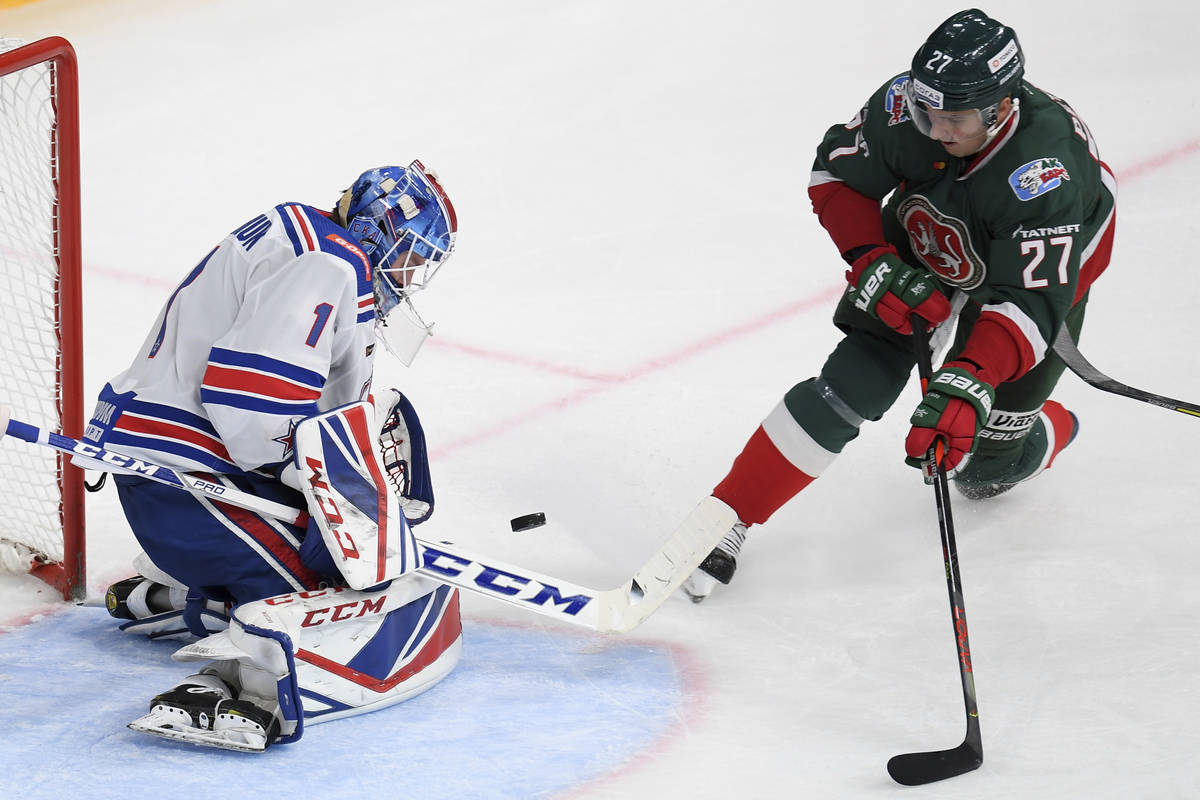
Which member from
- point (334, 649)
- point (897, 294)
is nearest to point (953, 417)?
point (897, 294)

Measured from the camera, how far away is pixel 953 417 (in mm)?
2318

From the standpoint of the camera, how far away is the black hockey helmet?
2.35m

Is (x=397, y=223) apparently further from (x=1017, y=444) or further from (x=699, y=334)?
(x=699, y=334)

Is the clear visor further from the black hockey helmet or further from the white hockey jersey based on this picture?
the white hockey jersey

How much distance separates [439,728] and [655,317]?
7.04 feet

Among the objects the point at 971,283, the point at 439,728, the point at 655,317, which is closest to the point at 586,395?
the point at 655,317

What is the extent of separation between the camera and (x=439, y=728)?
2234 millimetres

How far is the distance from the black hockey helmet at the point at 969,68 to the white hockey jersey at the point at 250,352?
103 centimetres

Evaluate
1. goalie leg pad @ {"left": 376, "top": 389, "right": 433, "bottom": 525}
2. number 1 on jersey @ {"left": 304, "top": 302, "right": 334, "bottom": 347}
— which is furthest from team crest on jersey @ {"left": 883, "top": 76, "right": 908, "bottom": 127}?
number 1 on jersey @ {"left": 304, "top": 302, "right": 334, "bottom": 347}

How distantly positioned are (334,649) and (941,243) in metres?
1.38

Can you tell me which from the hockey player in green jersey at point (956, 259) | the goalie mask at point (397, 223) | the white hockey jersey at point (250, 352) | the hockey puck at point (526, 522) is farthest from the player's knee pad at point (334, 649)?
the hockey player in green jersey at point (956, 259)

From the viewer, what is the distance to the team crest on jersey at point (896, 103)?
264cm

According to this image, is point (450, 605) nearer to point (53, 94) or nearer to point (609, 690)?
point (609, 690)

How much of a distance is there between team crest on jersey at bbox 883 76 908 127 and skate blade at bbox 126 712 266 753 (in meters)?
1.62
